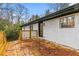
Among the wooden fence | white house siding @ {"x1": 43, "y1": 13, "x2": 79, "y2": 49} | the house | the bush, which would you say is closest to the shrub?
the bush

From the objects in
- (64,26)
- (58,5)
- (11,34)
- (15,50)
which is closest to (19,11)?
(11,34)

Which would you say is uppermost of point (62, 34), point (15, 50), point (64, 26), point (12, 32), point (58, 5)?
point (58, 5)

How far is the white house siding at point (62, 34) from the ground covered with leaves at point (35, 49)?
19cm

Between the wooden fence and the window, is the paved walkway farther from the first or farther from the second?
the window

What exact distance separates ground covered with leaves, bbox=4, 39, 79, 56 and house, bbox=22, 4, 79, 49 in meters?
0.24

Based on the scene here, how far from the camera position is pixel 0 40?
263 inches

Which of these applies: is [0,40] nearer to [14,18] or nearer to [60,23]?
[14,18]

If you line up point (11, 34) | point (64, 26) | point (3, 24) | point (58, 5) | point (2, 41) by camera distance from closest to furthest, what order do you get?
point (3, 24) → point (11, 34) → point (2, 41) → point (64, 26) → point (58, 5)

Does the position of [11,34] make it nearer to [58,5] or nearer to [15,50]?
[15,50]

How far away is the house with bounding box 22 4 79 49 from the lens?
19.5ft

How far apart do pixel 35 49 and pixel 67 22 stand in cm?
141

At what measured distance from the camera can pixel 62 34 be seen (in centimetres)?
697

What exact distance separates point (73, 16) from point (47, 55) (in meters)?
1.45

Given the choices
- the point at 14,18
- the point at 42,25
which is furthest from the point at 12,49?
the point at 42,25
